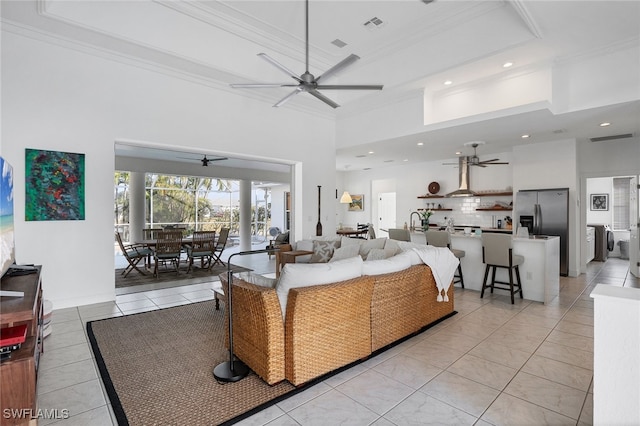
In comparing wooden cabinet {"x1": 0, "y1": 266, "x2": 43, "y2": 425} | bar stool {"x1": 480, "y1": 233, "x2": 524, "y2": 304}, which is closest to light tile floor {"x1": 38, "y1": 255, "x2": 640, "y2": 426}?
wooden cabinet {"x1": 0, "y1": 266, "x2": 43, "y2": 425}

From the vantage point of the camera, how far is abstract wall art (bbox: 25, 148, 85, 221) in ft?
12.7

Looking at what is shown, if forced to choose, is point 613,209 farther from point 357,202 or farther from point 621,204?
point 357,202

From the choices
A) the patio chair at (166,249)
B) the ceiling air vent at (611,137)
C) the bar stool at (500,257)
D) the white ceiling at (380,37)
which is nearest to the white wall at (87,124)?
the white ceiling at (380,37)

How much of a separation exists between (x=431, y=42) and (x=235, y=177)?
7035mm

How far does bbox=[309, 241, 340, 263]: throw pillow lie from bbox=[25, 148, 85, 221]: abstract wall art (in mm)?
3182

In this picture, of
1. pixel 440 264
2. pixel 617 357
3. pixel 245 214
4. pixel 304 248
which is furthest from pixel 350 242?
pixel 245 214

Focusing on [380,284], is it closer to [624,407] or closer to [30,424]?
[624,407]

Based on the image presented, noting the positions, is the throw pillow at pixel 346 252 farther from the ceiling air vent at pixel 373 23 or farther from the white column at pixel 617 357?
the ceiling air vent at pixel 373 23

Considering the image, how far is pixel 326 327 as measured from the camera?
2.44m

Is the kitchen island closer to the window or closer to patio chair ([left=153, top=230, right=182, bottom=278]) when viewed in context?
patio chair ([left=153, top=230, right=182, bottom=278])

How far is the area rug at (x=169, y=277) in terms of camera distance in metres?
5.84

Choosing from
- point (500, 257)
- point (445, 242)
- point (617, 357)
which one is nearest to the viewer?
point (617, 357)

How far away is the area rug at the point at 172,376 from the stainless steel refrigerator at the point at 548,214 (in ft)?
16.2

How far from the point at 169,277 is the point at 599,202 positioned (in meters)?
11.0
